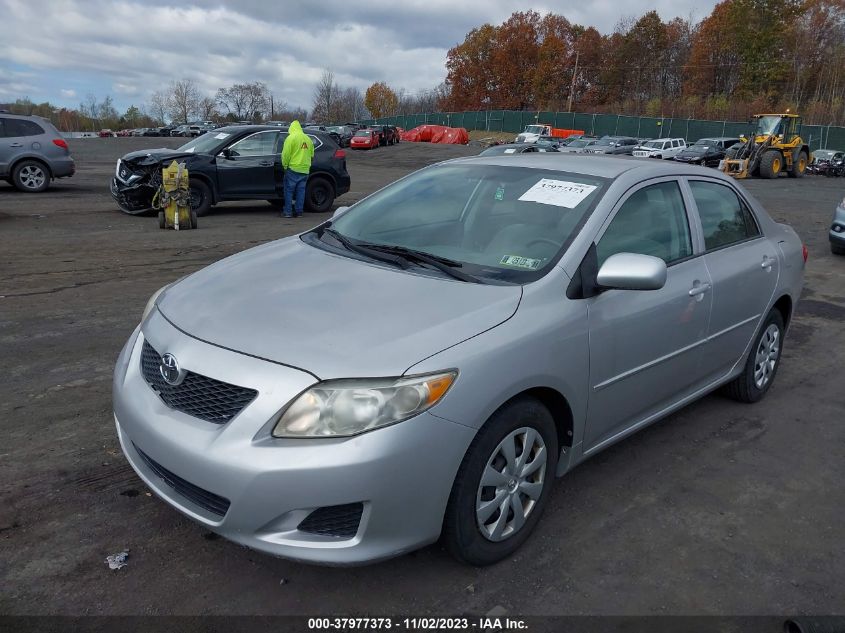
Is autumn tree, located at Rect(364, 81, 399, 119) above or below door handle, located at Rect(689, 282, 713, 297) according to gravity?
above

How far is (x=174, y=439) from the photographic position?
2465 millimetres

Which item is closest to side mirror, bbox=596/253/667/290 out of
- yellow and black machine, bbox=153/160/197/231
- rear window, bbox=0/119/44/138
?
yellow and black machine, bbox=153/160/197/231

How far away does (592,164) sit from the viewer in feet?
12.5

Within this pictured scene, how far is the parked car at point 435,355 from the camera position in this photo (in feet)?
7.62

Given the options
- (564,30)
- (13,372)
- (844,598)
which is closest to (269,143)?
(13,372)

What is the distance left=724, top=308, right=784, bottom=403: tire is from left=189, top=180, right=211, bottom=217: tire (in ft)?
33.4

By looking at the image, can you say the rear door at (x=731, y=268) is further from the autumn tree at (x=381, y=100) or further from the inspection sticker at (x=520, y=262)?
the autumn tree at (x=381, y=100)

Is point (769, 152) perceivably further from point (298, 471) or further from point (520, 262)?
point (298, 471)

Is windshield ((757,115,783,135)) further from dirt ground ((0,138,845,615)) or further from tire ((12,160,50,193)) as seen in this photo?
dirt ground ((0,138,845,615))

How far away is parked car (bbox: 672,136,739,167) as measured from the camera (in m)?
34.3

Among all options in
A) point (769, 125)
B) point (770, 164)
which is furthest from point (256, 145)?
point (769, 125)

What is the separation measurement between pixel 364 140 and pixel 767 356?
43.2 metres

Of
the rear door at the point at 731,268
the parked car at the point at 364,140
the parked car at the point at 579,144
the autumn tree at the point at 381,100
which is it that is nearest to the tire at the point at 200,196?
the rear door at the point at 731,268

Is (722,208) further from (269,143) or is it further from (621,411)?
(269,143)
